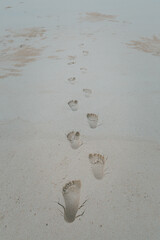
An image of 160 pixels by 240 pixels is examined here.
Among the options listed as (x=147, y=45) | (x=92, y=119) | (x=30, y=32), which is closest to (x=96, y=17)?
(x=30, y=32)

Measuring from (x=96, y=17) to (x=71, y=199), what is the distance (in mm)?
4440

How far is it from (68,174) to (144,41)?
277 cm

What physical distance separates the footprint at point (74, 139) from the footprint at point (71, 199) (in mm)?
263

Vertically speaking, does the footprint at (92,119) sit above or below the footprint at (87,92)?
below

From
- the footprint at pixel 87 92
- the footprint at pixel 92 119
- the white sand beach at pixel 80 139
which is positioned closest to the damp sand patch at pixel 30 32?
the white sand beach at pixel 80 139

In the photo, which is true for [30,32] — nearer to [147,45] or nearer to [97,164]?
[147,45]

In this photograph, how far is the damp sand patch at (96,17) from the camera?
150 inches

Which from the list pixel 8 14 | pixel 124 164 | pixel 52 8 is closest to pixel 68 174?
pixel 124 164

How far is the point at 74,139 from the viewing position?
3.75 ft

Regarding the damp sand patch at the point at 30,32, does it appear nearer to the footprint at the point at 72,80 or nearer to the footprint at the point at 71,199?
the footprint at the point at 72,80

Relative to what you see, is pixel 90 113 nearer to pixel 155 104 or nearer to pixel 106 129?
pixel 106 129

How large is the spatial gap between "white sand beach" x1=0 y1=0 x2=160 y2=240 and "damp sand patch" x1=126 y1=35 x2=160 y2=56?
0.07 ft

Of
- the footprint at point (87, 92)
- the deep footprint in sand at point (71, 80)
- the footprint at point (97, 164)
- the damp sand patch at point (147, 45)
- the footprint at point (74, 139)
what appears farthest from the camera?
the damp sand patch at point (147, 45)

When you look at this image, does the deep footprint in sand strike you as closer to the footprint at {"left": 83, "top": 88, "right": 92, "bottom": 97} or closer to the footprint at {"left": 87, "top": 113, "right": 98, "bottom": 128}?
the footprint at {"left": 83, "top": 88, "right": 92, "bottom": 97}
